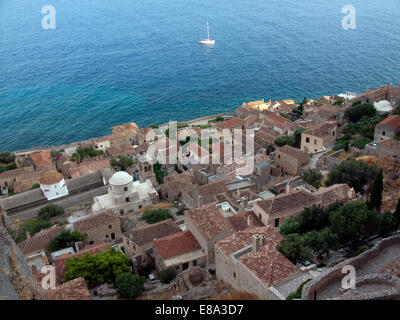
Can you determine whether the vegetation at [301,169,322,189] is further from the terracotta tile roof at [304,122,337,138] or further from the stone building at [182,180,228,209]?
the terracotta tile roof at [304,122,337,138]

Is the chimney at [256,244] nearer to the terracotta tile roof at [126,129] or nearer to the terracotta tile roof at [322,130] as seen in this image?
the terracotta tile roof at [322,130]

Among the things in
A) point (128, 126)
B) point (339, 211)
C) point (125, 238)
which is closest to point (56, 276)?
point (125, 238)

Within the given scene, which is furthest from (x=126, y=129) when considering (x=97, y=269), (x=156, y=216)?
(x=97, y=269)

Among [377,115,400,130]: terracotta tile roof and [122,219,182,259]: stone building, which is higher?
[377,115,400,130]: terracotta tile roof

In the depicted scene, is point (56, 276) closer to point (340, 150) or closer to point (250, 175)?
point (250, 175)

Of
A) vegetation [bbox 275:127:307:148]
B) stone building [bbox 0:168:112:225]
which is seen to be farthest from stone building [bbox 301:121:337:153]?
stone building [bbox 0:168:112:225]
